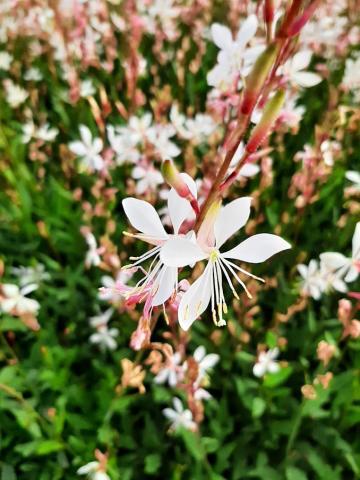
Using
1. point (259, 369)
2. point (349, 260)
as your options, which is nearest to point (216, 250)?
point (349, 260)

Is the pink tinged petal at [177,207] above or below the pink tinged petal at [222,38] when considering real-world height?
below

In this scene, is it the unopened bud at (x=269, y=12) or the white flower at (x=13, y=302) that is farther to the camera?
the white flower at (x=13, y=302)

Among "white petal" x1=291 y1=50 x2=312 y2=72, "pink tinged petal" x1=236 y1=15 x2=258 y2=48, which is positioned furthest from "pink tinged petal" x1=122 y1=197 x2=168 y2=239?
"white petal" x1=291 y1=50 x2=312 y2=72

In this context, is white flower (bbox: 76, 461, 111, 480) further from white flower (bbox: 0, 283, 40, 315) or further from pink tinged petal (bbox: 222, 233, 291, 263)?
pink tinged petal (bbox: 222, 233, 291, 263)

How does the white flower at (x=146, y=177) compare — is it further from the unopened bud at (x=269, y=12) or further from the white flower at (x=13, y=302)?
the unopened bud at (x=269, y=12)

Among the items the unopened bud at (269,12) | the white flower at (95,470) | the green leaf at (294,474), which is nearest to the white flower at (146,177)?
the white flower at (95,470)
